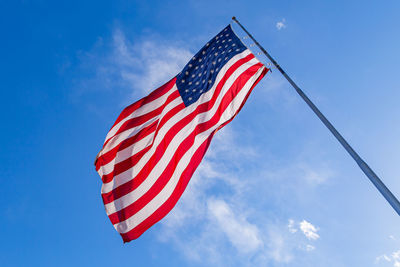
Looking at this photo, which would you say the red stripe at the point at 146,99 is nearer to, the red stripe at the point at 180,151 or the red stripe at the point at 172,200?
the red stripe at the point at 180,151

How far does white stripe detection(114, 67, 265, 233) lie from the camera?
328 inches

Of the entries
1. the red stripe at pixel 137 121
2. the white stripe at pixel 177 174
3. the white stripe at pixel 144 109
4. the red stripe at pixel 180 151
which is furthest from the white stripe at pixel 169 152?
the white stripe at pixel 144 109

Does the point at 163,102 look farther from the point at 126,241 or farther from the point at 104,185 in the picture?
the point at 126,241

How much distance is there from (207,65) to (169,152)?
3213 mm

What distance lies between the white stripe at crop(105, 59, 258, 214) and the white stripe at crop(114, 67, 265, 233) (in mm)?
460

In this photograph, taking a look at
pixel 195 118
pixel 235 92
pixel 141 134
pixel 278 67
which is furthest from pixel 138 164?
pixel 278 67

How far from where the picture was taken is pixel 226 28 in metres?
10.4

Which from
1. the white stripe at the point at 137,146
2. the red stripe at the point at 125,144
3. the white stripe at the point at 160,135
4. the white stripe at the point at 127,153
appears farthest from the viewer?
the red stripe at the point at 125,144

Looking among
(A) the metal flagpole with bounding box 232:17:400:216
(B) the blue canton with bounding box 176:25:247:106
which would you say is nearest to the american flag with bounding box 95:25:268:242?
(B) the blue canton with bounding box 176:25:247:106

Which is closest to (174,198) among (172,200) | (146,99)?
(172,200)

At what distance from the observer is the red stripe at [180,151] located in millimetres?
8633

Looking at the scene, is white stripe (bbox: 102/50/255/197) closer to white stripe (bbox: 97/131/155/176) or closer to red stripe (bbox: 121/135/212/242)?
white stripe (bbox: 97/131/155/176)

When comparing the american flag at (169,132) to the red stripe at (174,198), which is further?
the american flag at (169,132)

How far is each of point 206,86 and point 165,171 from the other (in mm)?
3029
